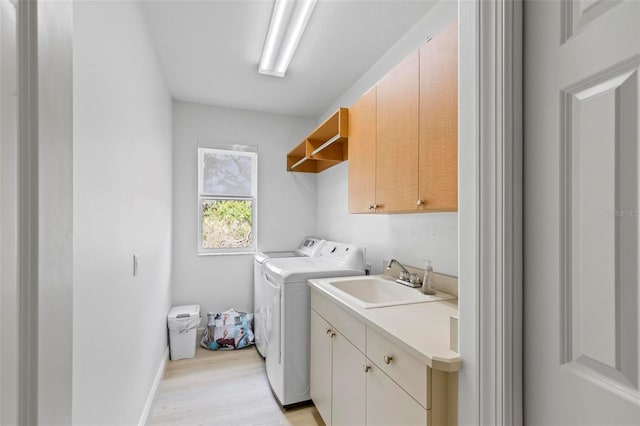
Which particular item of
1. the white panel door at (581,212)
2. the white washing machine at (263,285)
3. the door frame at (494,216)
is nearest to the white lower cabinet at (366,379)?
the door frame at (494,216)

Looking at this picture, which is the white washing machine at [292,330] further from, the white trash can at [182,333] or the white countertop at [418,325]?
the white trash can at [182,333]

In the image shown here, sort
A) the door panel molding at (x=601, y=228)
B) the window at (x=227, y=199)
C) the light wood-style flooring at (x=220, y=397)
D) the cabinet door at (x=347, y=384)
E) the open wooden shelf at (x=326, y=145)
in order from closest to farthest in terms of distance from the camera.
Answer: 1. the door panel molding at (x=601, y=228)
2. the cabinet door at (x=347, y=384)
3. the light wood-style flooring at (x=220, y=397)
4. the open wooden shelf at (x=326, y=145)
5. the window at (x=227, y=199)

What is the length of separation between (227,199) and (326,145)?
1605mm

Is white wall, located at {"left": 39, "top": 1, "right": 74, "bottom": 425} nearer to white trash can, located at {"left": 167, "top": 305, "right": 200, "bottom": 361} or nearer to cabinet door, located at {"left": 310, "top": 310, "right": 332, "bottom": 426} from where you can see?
cabinet door, located at {"left": 310, "top": 310, "right": 332, "bottom": 426}

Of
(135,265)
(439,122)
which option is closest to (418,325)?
(439,122)

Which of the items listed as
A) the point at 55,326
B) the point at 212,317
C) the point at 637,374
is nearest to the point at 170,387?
the point at 212,317

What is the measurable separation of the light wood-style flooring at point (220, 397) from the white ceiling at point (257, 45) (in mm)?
2633

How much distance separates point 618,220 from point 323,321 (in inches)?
60.7

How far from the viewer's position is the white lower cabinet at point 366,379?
3.24 feet

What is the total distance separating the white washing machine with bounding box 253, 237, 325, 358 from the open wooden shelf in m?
0.85

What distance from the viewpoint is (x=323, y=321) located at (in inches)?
74.0

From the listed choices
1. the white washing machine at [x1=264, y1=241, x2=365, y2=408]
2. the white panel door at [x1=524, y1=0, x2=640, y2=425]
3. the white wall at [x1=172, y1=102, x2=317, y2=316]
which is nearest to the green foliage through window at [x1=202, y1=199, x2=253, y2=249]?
the white wall at [x1=172, y1=102, x2=317, y2=316]

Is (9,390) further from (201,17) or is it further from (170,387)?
(170,387)

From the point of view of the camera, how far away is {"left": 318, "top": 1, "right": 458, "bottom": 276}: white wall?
178 centimetres
